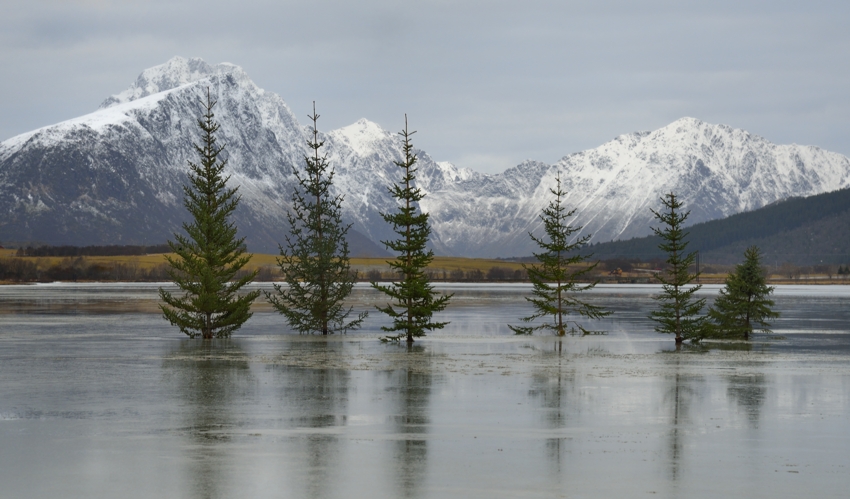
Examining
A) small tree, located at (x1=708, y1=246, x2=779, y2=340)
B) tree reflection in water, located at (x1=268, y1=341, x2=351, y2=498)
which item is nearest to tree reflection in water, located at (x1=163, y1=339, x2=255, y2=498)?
tree reflection in water, located at (x1=268, y1=341, x2=351, y2=498)

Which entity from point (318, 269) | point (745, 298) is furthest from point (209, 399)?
point (745, 298)

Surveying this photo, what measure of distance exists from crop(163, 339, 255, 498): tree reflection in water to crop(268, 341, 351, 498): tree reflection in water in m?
1.37

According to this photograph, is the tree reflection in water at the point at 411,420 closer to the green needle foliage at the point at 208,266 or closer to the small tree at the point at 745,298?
the green needle foliage at the point at 208,266

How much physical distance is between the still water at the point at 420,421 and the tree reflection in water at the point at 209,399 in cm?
9

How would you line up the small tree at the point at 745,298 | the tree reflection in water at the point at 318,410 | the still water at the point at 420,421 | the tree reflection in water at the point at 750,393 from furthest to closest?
the small tree at the point at 745,298 → the tree reflection in water at the point at 750,393 → the tree reflection in water at the point at 318,410 → the still water at the point at 420,421

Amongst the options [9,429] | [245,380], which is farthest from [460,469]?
[245,380]

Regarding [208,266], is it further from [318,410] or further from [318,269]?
[318,410]

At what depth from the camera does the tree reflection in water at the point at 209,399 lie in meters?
18.0

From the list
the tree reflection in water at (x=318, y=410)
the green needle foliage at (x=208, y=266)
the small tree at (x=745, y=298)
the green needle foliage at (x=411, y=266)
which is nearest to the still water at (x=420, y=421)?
the tree reflection in water at (x=318, y=410)

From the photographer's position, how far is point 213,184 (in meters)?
54.2

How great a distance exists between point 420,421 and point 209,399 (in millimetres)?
7008

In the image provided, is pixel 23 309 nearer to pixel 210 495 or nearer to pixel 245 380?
pixel 245 380

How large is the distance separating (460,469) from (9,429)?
11.1 meters

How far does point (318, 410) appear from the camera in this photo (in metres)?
26.1
